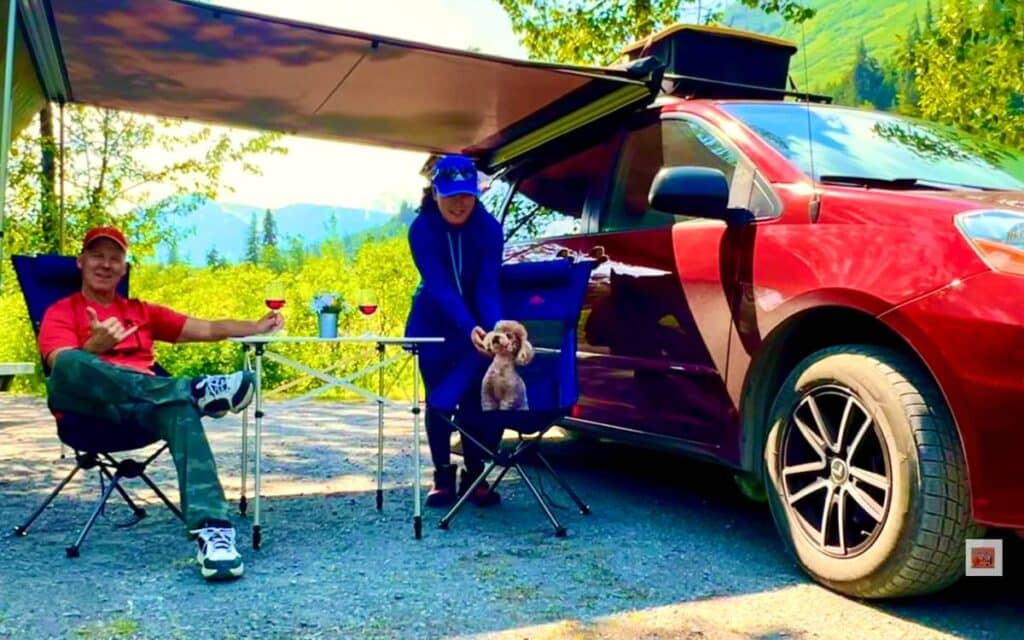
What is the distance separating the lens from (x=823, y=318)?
3.02m

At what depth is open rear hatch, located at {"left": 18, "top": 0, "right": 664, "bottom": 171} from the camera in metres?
3.85

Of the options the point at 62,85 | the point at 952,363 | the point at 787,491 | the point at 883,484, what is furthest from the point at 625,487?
the point at 62,85

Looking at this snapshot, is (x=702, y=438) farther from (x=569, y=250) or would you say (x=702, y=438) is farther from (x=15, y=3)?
(x=15, y=3)

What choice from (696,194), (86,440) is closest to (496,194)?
(696,194)

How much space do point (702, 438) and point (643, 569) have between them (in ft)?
1.95

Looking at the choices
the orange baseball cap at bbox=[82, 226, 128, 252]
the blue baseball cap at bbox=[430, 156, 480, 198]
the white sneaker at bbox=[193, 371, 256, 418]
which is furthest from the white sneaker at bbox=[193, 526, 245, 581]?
the blue baseball cap at bbox=[430, 156, 480, 198]

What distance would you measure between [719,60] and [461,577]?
138 inches

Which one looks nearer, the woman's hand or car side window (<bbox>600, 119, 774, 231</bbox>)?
car side window (<bbox>600, 119, 774, 231</bbox>)

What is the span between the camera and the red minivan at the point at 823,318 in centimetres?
244

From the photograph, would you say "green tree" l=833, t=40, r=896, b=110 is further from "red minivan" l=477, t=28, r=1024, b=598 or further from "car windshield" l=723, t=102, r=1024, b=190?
"red minivan" l=477, t=28, r=1024, b=598

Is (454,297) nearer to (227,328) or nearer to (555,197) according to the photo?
(227,328)

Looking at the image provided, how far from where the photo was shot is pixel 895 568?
2.58m

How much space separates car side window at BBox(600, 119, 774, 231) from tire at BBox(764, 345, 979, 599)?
2.40ft

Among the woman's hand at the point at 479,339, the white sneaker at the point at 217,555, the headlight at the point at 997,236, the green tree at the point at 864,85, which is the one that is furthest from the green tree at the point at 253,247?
the green tree at the point at 864,85
